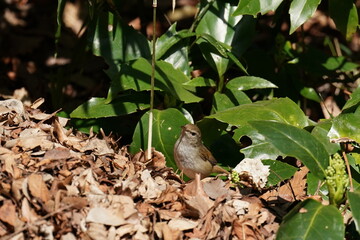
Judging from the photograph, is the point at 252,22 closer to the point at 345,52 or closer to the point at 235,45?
the point at 235,45

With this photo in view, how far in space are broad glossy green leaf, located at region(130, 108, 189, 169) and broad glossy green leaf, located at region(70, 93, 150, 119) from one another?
0.15m

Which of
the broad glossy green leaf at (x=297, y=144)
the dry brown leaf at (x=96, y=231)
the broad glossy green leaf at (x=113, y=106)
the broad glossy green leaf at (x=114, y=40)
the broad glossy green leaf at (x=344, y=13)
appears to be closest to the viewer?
the dry brown leaf at (x=96, y=231)

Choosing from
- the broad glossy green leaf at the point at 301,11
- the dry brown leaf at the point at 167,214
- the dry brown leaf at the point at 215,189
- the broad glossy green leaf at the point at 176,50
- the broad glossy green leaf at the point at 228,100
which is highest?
the broad glossy green leaf at the point at 301,11

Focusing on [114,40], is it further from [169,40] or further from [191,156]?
[191,156]

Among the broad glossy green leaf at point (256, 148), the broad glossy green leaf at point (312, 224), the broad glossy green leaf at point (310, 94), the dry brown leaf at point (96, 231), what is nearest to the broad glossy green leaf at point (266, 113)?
the broad glossy green leaf at point (256, 148)

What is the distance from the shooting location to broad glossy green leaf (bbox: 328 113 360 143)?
15.1ft

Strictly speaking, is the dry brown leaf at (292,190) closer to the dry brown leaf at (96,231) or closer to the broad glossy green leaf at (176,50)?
the dry brown leaf at (96,231)

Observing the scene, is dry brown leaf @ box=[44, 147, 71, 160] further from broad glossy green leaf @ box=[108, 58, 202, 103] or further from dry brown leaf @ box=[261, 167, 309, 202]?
dry brown leaf @ box=[261, 167, 309, 202]

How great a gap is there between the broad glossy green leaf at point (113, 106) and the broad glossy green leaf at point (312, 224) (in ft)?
5.75

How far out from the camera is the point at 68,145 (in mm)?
4605

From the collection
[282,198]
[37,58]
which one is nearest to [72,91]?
[37,58]

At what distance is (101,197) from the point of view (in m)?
3.87

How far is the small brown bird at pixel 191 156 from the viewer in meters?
4.90

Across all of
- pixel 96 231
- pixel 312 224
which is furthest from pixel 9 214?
pixel 312 224
